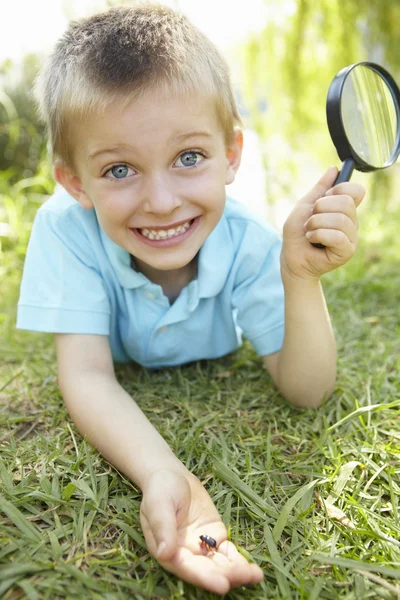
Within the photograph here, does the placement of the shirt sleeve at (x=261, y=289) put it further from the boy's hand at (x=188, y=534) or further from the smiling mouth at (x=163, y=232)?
the boy's hand at (x=188, y=534)

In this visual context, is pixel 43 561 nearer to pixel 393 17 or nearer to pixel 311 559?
pixel 311 559

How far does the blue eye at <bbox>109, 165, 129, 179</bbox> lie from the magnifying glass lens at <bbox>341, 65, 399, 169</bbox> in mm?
640

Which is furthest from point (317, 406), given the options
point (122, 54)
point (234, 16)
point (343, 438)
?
point (234, 16)

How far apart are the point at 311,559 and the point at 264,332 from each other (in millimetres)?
907

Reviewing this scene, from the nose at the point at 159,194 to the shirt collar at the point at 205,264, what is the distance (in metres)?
0.35

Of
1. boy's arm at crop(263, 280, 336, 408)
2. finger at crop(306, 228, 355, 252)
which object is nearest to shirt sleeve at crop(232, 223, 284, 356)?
boy's arm at crop(263, 280, 336, 408)

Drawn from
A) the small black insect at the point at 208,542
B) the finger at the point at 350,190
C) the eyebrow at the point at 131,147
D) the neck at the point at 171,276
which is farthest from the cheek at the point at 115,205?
the small black insect at the point at 208,542

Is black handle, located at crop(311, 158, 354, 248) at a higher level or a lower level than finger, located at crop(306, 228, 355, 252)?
higher

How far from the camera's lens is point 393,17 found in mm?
4570

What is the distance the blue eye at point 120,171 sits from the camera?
169 centimetres

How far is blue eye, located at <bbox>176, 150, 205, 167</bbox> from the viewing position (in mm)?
1710

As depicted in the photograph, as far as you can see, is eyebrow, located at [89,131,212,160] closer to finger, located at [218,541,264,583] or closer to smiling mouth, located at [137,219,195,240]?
smiling mouth, located at [137,219,195,240]

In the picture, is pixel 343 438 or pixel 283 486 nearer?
pixel 283 486

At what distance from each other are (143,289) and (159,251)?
0.25 metres
